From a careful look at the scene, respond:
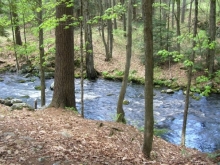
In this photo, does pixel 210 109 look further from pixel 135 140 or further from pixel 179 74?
pixel 135 140

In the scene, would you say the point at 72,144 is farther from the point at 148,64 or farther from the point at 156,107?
the point at 156,107

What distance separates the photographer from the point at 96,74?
65.1 feet

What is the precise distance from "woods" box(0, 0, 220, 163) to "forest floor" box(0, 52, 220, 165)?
790 mm

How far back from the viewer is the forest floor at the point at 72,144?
4.75m

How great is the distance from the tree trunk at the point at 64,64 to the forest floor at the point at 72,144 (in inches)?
41.4

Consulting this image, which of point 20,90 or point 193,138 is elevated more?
point 20,90

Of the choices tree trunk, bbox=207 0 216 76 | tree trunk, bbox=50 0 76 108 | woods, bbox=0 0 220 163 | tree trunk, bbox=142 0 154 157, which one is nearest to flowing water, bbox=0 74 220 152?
woods, bbox=0 0 220 163

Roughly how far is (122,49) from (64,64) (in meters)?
17.8

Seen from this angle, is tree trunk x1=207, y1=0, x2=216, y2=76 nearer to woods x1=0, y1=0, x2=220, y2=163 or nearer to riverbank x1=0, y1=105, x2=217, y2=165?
woods x1=0, y1=0, x2=220, y2=163

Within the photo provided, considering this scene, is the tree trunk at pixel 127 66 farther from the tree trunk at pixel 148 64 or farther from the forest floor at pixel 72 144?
the tree trunk at pixel 148 64

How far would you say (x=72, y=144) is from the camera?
18.1 ft

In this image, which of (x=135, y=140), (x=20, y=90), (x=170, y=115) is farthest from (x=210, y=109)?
(x=20, y=90)

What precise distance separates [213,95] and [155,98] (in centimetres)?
380

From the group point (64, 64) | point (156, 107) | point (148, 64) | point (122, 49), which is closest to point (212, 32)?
point (156, 107)
